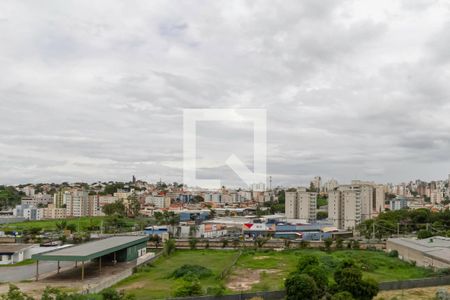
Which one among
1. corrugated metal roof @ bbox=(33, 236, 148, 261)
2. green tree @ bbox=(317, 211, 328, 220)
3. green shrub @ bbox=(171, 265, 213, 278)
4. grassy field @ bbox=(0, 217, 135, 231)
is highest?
corrugated metal roof @ bbox=(33, 236, 148, 261)

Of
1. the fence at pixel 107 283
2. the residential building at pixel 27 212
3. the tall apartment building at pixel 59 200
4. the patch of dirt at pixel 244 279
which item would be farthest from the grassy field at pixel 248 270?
the tall apartment building at pixel 59 200

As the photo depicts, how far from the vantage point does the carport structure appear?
49.0ft

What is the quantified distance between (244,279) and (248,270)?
2109 mm

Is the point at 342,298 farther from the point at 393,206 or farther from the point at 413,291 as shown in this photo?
the point at 393,206

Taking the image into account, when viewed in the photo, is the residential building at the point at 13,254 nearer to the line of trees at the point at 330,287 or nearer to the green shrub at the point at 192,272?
the green shrub at the point at 192,272

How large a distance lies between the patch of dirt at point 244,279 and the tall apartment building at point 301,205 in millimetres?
32856

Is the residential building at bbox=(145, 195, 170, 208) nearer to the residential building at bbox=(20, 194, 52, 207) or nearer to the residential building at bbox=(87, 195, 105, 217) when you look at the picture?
the residential building at bbox=(87, 195, 105, 217)

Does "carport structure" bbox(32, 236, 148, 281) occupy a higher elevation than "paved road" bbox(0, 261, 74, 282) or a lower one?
higher

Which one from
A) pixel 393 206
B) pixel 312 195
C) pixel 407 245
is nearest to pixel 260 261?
pixel 407 245

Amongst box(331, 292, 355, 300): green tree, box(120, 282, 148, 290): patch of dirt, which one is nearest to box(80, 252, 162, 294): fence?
box(120, 282, 148, 290): patch of dirt

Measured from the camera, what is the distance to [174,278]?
1559cm

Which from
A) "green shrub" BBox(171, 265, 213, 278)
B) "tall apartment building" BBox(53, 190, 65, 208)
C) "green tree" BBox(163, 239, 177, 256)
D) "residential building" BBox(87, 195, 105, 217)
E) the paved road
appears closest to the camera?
"green shrub" BBox(171, 265, 213, 278)

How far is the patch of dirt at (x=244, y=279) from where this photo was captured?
1399cm

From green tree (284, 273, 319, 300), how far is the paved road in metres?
10.3
